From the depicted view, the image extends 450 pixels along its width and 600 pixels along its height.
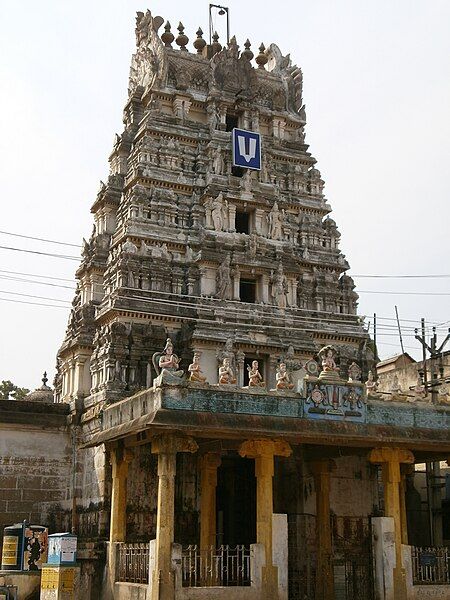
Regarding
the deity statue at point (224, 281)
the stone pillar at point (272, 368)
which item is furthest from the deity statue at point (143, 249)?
the stone pillar at point (272, 368)

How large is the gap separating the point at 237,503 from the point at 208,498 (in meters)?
4.20

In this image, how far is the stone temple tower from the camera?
2809 cm

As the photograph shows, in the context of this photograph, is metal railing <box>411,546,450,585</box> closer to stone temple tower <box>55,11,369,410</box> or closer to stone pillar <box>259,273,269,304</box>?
stone temple tower <box>55,11,369,410</box>

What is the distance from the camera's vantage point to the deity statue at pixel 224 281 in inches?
1149

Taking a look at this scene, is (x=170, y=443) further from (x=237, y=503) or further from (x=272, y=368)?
(x=272, y=368)

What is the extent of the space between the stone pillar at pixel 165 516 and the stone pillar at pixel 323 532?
5.86 meters

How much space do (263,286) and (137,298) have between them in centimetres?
497

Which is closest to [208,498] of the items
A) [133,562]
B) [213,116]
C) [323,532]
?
[133,562]

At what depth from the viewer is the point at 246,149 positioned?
3225 centimetres

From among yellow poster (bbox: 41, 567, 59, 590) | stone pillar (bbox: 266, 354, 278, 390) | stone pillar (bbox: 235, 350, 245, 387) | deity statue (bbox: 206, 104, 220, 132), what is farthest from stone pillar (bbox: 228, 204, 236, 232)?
yellow poster (bbox: 41, 567, 59, 590)

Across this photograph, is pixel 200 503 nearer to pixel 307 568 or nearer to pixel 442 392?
pixel 307 568

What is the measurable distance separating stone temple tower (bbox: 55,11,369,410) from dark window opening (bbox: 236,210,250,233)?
0.09m

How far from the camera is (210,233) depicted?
98.5 feet

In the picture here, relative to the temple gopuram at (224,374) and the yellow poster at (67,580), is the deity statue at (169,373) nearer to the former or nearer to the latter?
the temple gopuram at (224,374)
